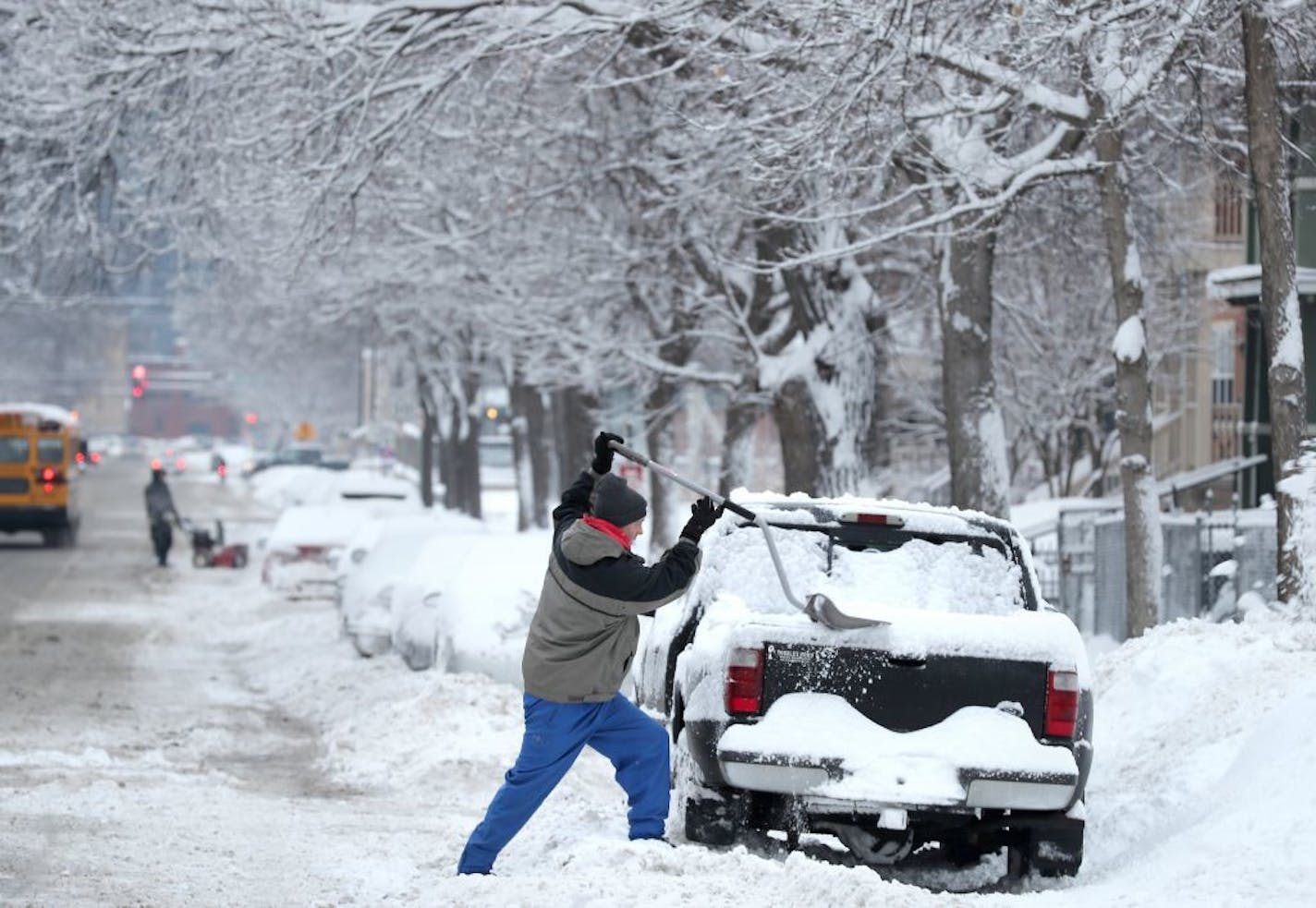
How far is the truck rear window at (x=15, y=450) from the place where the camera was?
1666 inches

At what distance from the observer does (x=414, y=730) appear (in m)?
14.6

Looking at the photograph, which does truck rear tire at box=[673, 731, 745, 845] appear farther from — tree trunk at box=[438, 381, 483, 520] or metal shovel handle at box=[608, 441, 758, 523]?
tree trunk at box=[438, 381, 483, 520]

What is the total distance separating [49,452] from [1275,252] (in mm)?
32866

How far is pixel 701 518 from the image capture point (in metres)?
8.66

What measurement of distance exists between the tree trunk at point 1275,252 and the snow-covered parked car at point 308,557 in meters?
17.7

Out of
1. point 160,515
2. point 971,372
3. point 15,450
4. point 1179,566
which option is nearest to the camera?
point 971,372

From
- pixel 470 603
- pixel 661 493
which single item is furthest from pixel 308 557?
pixel 470 603

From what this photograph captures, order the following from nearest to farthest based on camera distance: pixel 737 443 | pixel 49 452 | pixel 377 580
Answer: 1. pixel 377 580
2. pixel 737 443
3. pixel 49 452

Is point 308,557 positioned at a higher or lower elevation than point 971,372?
lower

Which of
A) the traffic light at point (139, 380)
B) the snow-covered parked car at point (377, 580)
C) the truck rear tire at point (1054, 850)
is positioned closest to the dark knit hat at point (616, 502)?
the truck rear tire at point (1054, 850)

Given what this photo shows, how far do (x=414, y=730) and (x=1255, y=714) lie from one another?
623 centimetres

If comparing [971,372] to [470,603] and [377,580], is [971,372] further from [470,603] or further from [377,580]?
[377,580]

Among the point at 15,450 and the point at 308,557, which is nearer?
the point at 308,557

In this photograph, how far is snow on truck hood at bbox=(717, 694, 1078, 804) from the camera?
8.61 m
